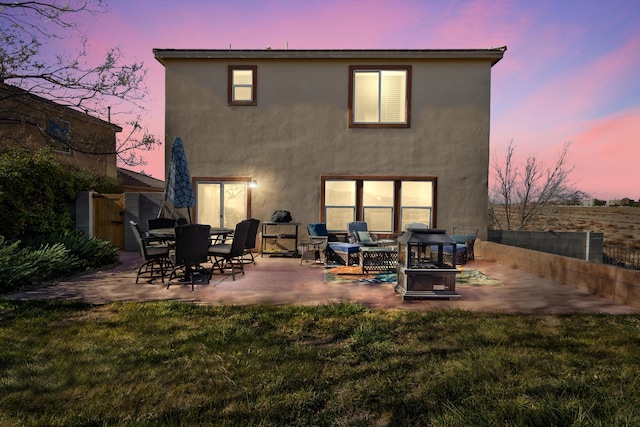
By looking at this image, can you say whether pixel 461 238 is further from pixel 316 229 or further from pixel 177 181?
pixel 177 181

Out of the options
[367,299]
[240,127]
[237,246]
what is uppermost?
[240,127]

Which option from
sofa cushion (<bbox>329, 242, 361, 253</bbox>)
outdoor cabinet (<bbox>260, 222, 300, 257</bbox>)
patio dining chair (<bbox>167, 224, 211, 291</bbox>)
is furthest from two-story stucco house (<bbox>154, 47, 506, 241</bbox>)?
patio dining chair (<bbox>167, 224, 211, 291</bbox>)

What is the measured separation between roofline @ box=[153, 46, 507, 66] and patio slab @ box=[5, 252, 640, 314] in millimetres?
7075

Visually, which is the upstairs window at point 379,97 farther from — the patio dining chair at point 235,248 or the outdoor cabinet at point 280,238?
the patio dining chair at point 235,248

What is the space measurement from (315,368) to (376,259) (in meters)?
4.82

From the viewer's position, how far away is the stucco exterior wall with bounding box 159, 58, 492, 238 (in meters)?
10.5

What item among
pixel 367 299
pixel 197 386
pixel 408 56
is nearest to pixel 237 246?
pixel 367 299

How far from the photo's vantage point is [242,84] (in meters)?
10.7

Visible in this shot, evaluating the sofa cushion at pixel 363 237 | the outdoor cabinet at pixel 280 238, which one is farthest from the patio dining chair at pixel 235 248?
the sofa cushion at pixel 363 237

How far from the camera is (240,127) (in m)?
10.7

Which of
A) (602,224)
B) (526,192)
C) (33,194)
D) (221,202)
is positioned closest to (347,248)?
(221,202)

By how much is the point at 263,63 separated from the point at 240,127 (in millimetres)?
2193

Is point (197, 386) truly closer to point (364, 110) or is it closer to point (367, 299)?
point (367, 299)

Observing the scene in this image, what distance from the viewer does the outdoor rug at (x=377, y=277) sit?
671cm
